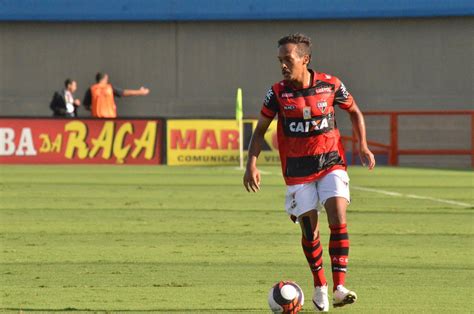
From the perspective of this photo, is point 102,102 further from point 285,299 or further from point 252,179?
point 285,299

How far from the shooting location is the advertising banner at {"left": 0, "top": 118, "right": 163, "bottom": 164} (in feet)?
99.1

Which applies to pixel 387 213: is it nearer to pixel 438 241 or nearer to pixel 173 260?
pixel 438 241

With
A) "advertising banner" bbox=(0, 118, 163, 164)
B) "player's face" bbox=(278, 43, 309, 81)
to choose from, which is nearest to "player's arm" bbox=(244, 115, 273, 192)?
"player's face" bbox=(278, 43, 309, 81)

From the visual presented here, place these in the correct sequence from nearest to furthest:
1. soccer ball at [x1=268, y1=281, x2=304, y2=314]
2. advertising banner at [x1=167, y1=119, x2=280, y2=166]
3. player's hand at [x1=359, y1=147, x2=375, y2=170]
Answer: soccer ball at [x1=268, y1=281, x2=304, y2=314] < player's hand at [x1=359, y1=147, x2=375, y2=170] < advertising banner at [x1=167, y1=119, x2=280, y2=166]

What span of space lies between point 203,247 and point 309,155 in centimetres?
404

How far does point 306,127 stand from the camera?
975cm

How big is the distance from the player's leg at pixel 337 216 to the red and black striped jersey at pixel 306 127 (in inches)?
3.9

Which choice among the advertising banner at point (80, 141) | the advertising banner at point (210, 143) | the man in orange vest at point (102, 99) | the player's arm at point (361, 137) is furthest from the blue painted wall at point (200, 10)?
the player's arm at point (361, 137)

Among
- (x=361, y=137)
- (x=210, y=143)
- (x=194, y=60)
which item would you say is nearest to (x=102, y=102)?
(x=210, y=143)

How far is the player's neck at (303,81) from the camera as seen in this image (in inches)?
381

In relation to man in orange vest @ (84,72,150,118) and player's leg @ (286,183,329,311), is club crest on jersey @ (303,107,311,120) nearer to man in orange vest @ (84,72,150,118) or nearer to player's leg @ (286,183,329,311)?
player's leg @ (286,183,329,311)

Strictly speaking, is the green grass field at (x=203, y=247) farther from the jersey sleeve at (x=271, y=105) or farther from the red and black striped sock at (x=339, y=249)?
the jersey sleeve at (x=271, y=105)

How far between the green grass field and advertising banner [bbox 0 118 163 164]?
21.0ft

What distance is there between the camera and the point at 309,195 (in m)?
9.73
